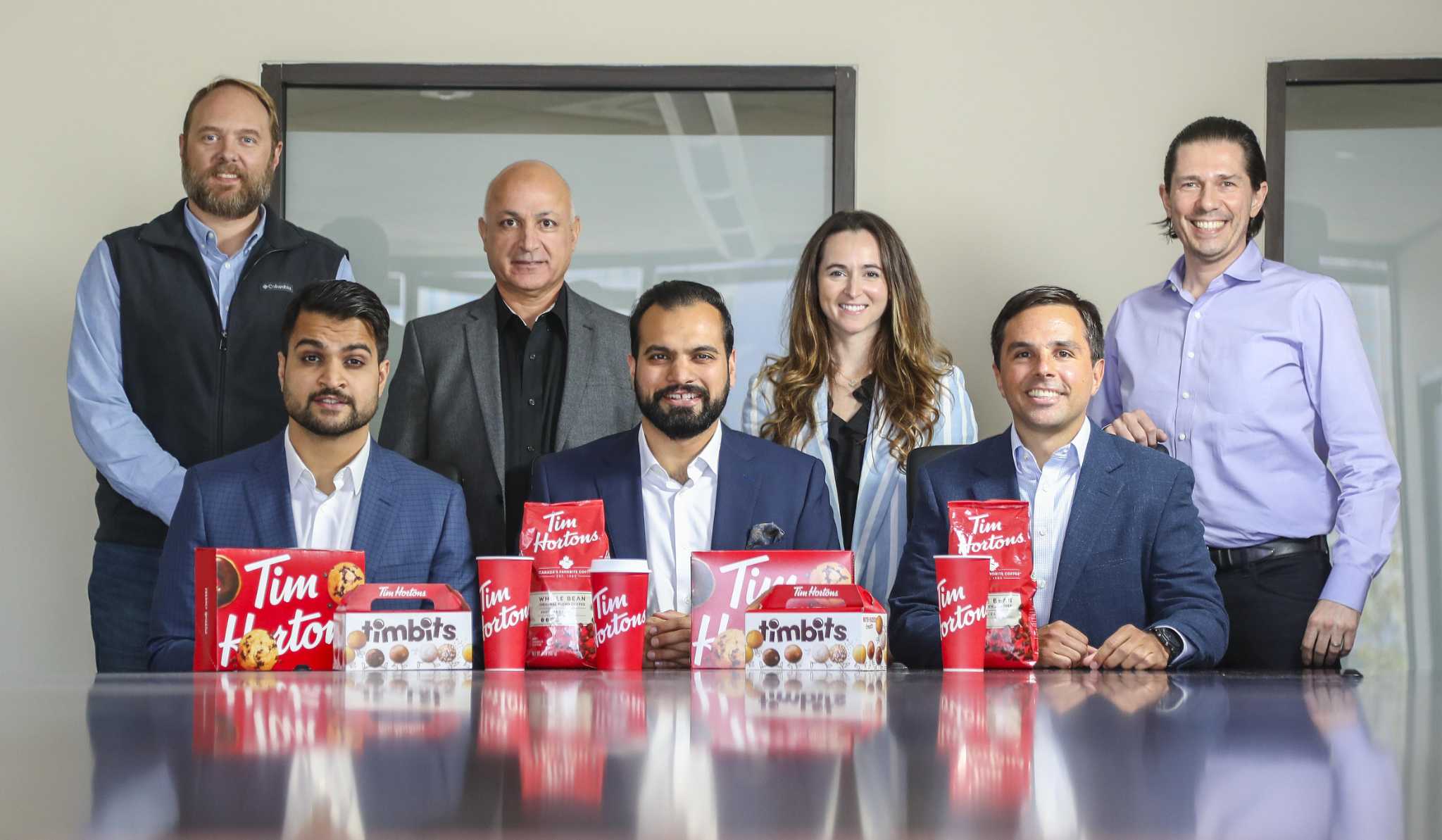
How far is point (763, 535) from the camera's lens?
2.07m

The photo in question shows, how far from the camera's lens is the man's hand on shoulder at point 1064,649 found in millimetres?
1820

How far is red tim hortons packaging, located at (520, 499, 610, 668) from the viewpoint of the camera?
5.35 feet

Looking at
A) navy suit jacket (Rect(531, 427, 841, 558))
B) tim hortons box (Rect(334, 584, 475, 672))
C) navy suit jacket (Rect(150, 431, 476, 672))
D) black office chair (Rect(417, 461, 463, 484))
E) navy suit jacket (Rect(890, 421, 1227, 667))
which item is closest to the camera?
tim hortons box (Rect(334, 584, 475, 672))

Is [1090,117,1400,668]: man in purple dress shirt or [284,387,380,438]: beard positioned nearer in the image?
[284,387,380,438]: beard

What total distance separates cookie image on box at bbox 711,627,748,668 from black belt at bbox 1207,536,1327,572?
4.76ft

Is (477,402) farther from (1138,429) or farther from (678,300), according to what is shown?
(1138,429)

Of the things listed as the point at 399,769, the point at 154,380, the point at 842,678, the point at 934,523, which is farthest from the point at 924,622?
the point at 154,380

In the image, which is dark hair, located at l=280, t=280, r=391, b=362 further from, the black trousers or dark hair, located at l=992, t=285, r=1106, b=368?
the black trousers

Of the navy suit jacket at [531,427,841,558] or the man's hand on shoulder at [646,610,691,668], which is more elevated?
the navy suit jacket at [531,427,841,558]

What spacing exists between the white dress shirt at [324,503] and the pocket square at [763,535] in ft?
2.12

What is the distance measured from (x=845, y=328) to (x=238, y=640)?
1626 millimetres

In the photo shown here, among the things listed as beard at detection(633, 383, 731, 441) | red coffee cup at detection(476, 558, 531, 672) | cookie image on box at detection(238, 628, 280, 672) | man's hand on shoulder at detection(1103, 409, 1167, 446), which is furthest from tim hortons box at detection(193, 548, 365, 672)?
man's hand on shoulder at detection(1103, 409, 1167, 446)

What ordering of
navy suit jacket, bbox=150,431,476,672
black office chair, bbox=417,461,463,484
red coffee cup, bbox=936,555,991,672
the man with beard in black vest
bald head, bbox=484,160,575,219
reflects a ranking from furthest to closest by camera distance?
bald head, bbox=484,160,575,219 < the man with beard in black vest < black office chair, bbox=417,461,463,484 < navy suit jacket, bbox=150,431,476,672 < red coffee cup, bbox=936,555,991,672

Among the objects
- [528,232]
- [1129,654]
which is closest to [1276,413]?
[1129,654]
